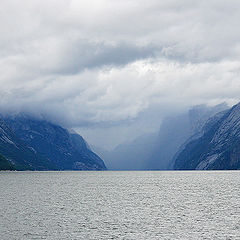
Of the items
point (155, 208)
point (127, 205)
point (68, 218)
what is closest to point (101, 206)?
point (127, 205)

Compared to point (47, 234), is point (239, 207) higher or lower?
lower

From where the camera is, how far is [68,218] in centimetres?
11944

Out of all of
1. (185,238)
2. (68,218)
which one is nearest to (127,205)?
(68,218)

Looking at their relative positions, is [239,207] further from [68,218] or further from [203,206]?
[68,218]

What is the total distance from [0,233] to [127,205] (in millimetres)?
69215

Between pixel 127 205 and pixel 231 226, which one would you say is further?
pixel 127 205

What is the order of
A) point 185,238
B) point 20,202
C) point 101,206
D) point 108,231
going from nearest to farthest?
1. point 185,238
2. point 108,231
3. point 101,206
4. point 20,202

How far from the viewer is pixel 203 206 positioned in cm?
14700

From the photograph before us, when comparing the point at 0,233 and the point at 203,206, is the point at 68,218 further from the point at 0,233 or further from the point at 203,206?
the point at 203,206

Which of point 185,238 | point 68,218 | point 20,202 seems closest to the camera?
point 185,238

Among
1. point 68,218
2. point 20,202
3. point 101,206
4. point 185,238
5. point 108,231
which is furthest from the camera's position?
point 20,202

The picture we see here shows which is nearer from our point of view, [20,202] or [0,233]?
[0,233]

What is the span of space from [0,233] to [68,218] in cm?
2841

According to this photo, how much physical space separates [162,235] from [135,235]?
22.1 feet
